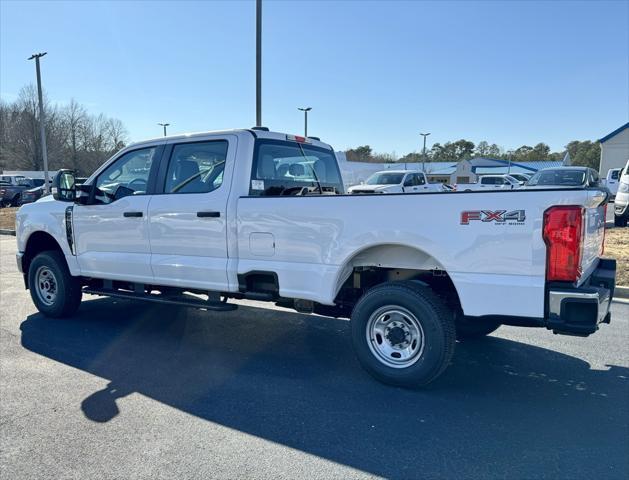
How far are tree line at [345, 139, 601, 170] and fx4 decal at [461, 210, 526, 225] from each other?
226ft

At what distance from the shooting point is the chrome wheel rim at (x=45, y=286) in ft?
19.6

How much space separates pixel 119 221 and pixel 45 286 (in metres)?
1.80

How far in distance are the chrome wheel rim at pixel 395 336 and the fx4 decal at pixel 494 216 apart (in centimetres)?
89

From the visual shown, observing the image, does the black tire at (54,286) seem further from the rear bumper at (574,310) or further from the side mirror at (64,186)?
the rear bumper at (574,310)

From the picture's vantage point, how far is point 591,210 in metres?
3.50

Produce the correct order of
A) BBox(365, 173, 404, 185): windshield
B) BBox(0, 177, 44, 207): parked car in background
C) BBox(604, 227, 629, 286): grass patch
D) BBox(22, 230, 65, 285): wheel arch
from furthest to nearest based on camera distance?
BBox(0, 177, 44, 207): parked car in background → BBox(365, 173, 404, 185): windshield → BBox(604, 227, 629, 286): grass patch → BBox(22, 230, 65, 285): wheel arch

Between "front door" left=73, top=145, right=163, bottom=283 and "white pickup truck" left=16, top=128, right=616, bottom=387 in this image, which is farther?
"front door" left=73, top=145, right=163, bottom=283

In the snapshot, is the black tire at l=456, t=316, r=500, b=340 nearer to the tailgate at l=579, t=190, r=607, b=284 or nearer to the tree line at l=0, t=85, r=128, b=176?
the tailgate at l=579, t=190, r=607, b=284

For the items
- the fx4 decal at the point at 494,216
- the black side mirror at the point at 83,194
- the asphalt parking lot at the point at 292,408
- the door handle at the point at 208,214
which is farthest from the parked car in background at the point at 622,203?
the black side mirror at the point at 83,194

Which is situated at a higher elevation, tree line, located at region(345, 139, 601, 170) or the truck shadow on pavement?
tree line, located at region(345, 139, 601, 170)

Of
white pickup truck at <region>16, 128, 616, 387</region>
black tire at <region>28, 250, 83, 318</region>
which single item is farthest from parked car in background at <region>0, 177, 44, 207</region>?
black tire at <region>28, 250, 83, 318</region>

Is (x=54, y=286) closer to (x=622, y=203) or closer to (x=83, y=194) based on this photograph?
(x=83, y=194)

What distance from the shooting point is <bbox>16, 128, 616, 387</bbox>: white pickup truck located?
10.8 ft

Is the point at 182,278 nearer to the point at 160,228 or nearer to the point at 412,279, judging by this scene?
the point at 160,228
